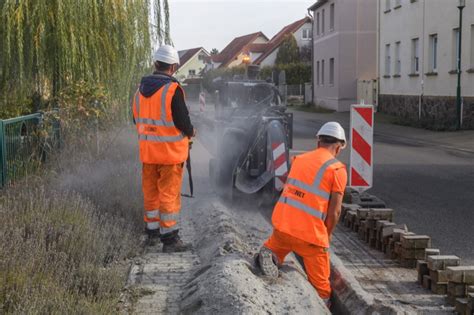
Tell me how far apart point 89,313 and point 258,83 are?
784cm

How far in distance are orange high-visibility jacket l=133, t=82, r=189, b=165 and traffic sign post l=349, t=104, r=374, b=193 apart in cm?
324

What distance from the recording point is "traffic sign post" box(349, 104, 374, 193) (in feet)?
30.8

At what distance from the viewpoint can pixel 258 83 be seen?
11.6 m

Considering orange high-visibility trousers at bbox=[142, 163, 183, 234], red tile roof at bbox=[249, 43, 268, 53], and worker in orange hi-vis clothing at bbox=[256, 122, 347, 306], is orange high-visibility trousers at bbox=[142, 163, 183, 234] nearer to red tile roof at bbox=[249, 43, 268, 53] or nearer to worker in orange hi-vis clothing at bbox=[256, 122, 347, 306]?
worker in orange hi-vis clothing at bbox=[256, 122, 347, 306]

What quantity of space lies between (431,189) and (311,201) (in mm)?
6989

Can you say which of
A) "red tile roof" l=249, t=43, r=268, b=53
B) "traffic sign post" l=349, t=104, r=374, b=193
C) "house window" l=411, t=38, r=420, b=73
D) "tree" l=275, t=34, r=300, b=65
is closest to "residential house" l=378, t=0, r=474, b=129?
"house window" l=411, t=38, r=420, b=73

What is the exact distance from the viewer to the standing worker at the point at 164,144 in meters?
6.78

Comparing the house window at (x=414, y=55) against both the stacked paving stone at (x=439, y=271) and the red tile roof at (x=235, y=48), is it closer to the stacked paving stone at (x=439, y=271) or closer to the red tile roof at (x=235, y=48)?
the stacked paving stone at (x=439, y=271)

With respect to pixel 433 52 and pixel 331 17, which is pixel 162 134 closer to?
pixel 433 52

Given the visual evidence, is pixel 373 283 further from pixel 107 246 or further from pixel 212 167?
pixel 212 167

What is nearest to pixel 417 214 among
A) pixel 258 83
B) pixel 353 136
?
pixel 353 136

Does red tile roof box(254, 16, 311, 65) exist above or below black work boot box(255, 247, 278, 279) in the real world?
above

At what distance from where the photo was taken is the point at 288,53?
75000 mm

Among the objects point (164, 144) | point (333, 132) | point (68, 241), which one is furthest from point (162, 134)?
point (333, 132)
